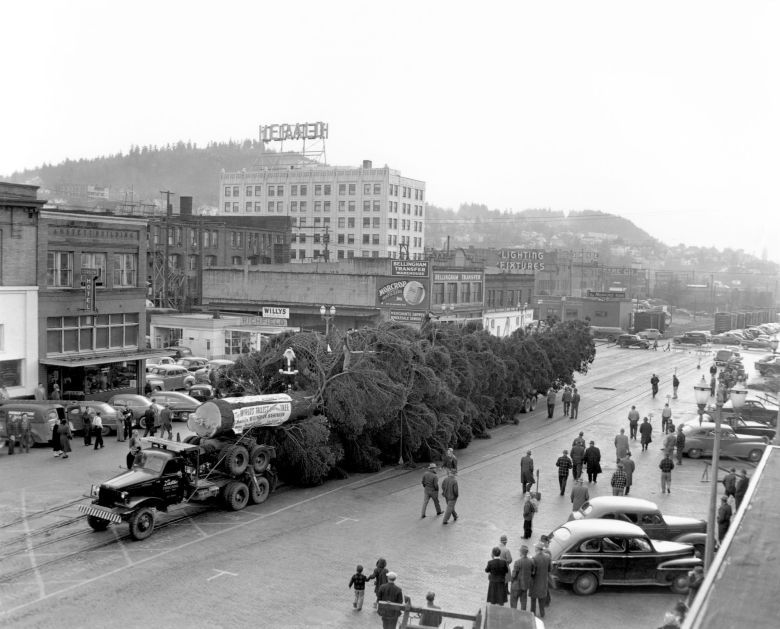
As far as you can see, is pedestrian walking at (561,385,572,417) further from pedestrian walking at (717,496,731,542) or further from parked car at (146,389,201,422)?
pedestrian walking at (717,496,731,542)

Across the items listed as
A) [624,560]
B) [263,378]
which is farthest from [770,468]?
[263,378]

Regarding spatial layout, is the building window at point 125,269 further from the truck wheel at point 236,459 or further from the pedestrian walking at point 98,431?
the truck wheel at point 236,459

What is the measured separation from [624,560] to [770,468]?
3.75 m

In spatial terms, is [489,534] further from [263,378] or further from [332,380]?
[263,378]

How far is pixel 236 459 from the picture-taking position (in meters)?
23.5

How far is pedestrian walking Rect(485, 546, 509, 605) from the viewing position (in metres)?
16.6

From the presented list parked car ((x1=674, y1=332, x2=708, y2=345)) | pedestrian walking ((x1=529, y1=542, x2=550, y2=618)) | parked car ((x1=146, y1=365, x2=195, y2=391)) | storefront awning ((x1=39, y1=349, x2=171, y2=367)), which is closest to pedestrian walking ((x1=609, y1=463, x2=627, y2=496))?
pedestrian walking ((x1=529, y1=542, x2=550, y2=618))

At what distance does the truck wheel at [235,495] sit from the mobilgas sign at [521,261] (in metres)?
86.7

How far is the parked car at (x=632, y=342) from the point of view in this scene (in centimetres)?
8800

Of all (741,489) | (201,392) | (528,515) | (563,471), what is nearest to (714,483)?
(528,515)

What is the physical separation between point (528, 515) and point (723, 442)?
14.0 m

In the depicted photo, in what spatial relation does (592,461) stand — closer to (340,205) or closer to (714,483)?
(714,483)

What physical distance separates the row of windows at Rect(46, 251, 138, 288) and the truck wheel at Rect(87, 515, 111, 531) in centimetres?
2151

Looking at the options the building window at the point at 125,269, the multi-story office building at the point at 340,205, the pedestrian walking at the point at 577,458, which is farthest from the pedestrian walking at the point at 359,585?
the multi-story office building at the point at 340,205
